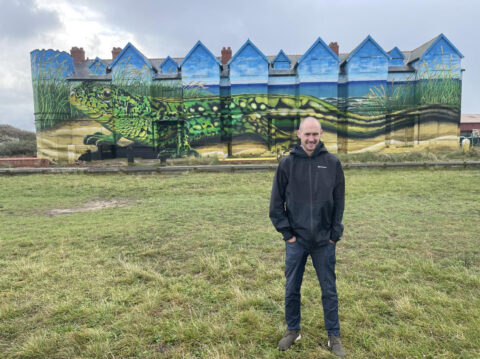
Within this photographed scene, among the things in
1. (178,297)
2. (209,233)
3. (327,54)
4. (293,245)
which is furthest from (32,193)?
(327,54)

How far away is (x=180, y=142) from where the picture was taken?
80.2 feet

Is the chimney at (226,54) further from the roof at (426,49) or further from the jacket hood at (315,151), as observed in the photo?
the jacket hood at (315,151)

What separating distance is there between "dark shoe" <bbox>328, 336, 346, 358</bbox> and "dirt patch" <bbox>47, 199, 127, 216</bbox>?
8.40 m

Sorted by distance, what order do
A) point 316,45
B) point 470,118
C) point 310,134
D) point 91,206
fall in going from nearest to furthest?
point 310,134 < point 91,206 < point 316,45 < point 470,118

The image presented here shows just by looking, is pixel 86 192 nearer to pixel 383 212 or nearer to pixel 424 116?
Result: pixel 383 212

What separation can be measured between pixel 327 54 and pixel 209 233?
2115 centimetres

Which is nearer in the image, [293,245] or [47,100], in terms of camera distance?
[293,245]

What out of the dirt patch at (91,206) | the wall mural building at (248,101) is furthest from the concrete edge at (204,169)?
the wall mural building at (248,101)

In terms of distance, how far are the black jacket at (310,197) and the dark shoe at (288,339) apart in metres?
0.92

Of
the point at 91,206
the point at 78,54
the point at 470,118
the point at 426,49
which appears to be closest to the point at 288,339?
the point at 91,206

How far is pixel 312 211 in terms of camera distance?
278 centimetres

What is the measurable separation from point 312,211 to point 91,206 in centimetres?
894

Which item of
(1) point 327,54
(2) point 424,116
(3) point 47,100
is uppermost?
(1) point 327,54

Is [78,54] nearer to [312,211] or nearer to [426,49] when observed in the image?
[426,49]
